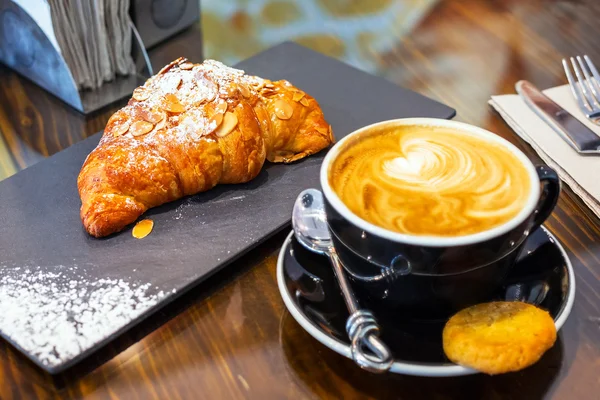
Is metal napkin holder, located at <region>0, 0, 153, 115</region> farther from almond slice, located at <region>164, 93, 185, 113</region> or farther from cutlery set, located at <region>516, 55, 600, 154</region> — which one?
cutlery set, located at <region>516, 55, 600, 154</region>

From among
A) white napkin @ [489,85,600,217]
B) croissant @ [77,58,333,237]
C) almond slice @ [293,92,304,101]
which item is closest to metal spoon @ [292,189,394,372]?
croissant @ [77,58,333,237]

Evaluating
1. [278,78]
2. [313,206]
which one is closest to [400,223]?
[313,206]

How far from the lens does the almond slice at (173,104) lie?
95 centimetres

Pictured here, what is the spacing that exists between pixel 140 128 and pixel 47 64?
0.39 m

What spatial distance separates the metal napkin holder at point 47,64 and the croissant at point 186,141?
9.3 inches

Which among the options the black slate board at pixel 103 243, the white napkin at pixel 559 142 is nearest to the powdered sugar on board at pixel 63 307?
the black slate board at pixel 103 243

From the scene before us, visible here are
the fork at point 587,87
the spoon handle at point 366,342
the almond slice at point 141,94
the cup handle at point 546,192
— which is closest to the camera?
the spoon handle at point 366,342

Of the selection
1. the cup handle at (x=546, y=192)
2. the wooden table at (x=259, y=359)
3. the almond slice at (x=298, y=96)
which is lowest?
the wooden table at (x=259, y=359)

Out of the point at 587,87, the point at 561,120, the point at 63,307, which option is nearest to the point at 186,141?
the point at 63,307

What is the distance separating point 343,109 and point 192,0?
0.45m

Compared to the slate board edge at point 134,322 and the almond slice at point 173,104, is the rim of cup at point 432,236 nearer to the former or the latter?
the slate board edge at point 134,322

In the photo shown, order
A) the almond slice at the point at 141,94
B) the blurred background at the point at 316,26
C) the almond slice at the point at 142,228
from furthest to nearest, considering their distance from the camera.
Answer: the blurred background at the point at 316,26 < the almond slice at the point at 141,94 < the almond slice at the point at 142,228

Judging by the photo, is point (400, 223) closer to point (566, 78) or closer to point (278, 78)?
point (278, 78)

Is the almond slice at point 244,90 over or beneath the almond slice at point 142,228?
over
